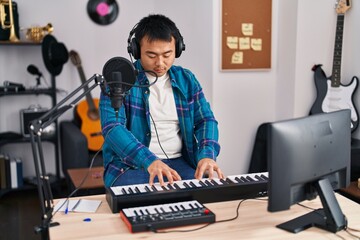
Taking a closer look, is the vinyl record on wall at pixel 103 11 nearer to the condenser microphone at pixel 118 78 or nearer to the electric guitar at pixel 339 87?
the electric guitar at pixel 339 87

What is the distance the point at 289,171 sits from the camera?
1348mm

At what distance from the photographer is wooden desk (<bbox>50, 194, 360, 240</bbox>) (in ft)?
4.43

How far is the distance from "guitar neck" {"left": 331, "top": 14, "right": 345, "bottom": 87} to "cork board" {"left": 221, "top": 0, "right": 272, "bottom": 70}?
0.54m

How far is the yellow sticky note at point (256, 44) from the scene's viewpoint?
364 centimetres

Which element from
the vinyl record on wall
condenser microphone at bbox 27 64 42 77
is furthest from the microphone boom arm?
the vinyl record on wall

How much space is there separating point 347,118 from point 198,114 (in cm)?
73

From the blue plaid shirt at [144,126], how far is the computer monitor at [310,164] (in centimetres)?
55

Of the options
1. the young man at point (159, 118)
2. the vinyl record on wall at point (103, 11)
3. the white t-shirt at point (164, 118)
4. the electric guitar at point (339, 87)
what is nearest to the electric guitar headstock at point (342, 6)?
the electric guitar at point (339, 87)

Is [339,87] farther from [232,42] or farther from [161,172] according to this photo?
[161,172]

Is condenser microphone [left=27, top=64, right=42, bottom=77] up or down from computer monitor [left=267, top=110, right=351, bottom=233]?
up

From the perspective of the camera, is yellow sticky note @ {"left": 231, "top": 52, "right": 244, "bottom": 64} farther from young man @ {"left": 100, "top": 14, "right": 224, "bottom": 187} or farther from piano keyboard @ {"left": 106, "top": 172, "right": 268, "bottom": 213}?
piano keyboard @ {"left": 106, "top": 172, "right": 268, "bottom": 213}

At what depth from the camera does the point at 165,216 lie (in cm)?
→ 143

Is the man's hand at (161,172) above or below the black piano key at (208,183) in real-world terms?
above

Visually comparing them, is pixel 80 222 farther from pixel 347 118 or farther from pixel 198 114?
pixel 347 118
